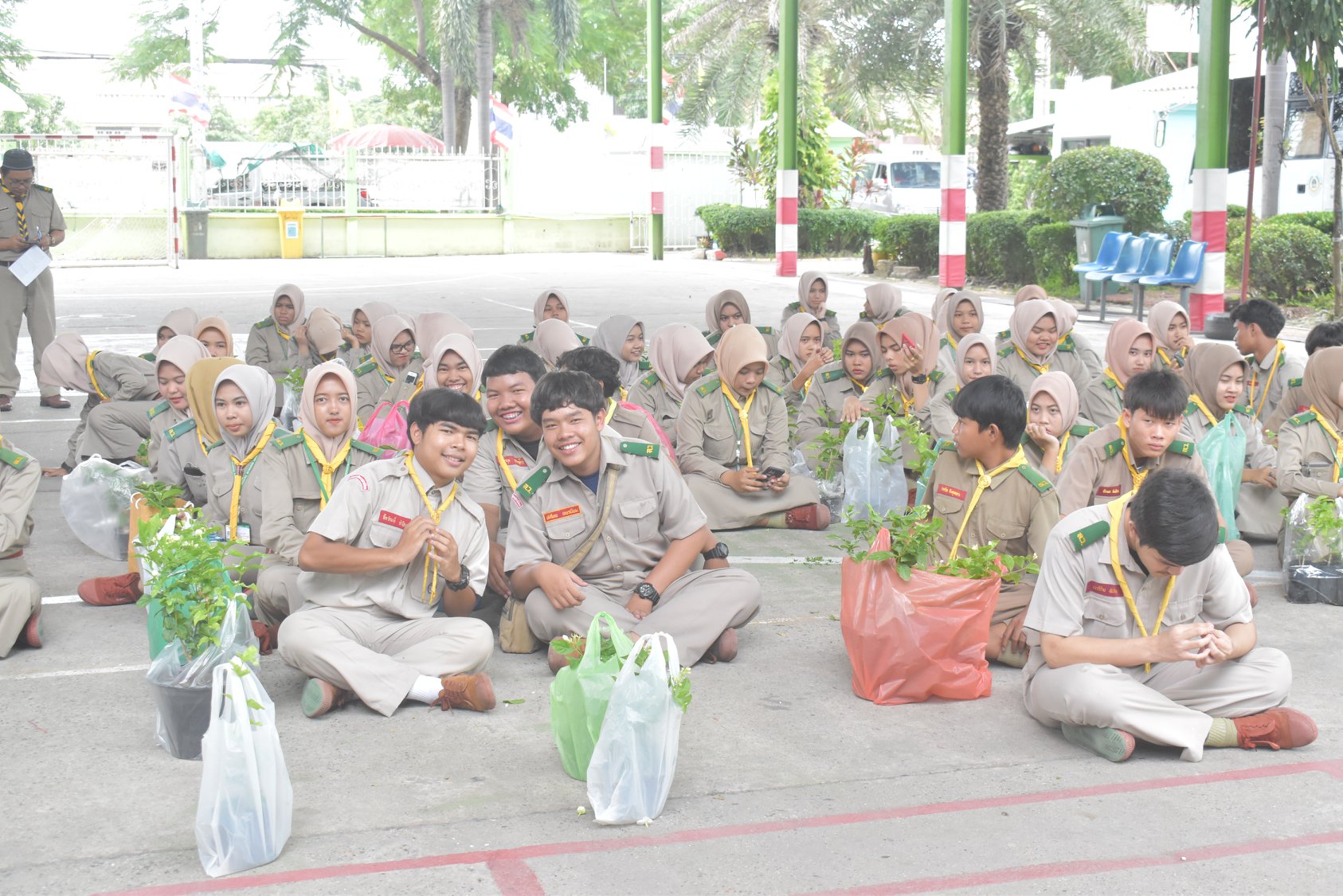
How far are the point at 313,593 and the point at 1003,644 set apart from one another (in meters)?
2.36

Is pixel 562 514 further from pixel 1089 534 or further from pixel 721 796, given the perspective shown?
pixel 1089 534

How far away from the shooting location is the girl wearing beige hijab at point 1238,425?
627cm

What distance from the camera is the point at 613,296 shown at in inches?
709

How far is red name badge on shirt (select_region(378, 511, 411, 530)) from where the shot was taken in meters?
4.55

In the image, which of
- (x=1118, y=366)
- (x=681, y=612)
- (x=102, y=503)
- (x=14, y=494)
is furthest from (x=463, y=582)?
(x=1118, y=366)

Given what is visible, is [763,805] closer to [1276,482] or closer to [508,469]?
[508,469]

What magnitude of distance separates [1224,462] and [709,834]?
354cm

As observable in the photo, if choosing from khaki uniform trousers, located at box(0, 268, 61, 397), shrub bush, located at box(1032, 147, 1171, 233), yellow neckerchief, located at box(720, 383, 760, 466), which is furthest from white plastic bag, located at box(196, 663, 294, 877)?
shrub bush, located at box(1032, 147, 1171, 233)

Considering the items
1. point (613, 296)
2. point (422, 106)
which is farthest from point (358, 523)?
point (422, 106)

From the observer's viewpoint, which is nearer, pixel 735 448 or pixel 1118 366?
pixel 1118 366

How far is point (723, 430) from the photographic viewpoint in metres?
7.11

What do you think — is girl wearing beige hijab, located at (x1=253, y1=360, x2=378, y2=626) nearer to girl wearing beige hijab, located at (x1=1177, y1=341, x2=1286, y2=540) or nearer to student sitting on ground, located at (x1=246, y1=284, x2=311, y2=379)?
girl wearing beige hijab, located at (x1=1177, y1=341, x2=1286, y2=540)

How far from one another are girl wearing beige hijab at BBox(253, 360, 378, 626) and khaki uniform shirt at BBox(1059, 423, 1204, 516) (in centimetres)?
264

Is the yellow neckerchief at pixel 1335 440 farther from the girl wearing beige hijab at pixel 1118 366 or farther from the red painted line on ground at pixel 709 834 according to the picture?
the red painted line on ground at pixel 709 834
